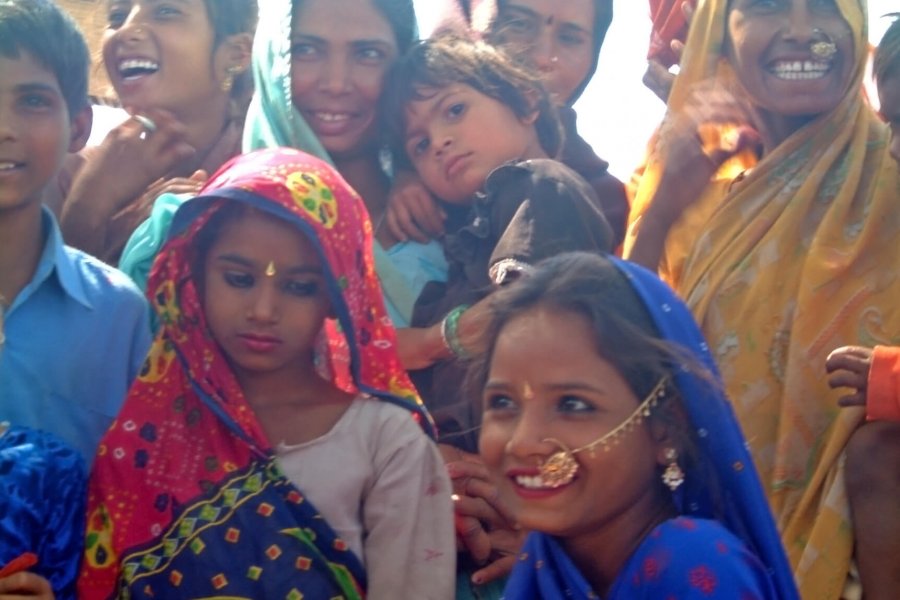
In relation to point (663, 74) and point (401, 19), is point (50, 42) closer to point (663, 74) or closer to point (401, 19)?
point (401, 19)

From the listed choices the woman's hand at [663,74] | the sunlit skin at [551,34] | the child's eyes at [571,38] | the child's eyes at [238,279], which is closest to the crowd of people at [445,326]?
the child's eyes at [238,279]

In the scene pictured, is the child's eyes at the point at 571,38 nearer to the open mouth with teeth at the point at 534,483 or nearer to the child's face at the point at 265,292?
the child's face at the point at 265,292

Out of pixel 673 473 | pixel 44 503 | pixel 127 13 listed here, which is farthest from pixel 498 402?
pixel 127 13

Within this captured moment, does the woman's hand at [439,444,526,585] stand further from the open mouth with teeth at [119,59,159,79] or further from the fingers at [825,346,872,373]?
the open mouth with teeth at [119,59,159,79]

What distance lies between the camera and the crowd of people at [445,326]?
257cm

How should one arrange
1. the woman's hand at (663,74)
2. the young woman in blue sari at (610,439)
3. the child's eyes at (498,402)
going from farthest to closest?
the woman's hand at (663,74) → the child's eyes at (498,402) → the young woman in blue sari at (610,439)

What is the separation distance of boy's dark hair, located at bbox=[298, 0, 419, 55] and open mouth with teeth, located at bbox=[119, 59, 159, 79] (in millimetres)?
647

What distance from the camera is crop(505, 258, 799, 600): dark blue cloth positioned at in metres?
2.30

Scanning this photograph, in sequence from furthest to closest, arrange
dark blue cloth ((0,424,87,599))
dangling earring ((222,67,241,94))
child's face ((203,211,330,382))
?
dangling earring ((222,67,241,94)), child's face ((203,211,330,382)), dark blue cloth ((0,424,87,599))

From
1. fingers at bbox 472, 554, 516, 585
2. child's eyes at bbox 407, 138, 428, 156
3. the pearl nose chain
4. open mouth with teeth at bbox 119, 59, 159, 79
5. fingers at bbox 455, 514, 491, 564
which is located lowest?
fingers at bbox 472, 554, 516, 585

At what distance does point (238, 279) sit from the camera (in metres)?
3.12

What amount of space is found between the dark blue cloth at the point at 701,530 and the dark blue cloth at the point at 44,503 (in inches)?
37.7

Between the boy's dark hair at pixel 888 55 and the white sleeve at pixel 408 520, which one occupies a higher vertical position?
the boy's dark hair at pixel 888 55

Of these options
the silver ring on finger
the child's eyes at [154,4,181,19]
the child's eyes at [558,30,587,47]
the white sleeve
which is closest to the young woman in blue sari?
→ the white sleeve
